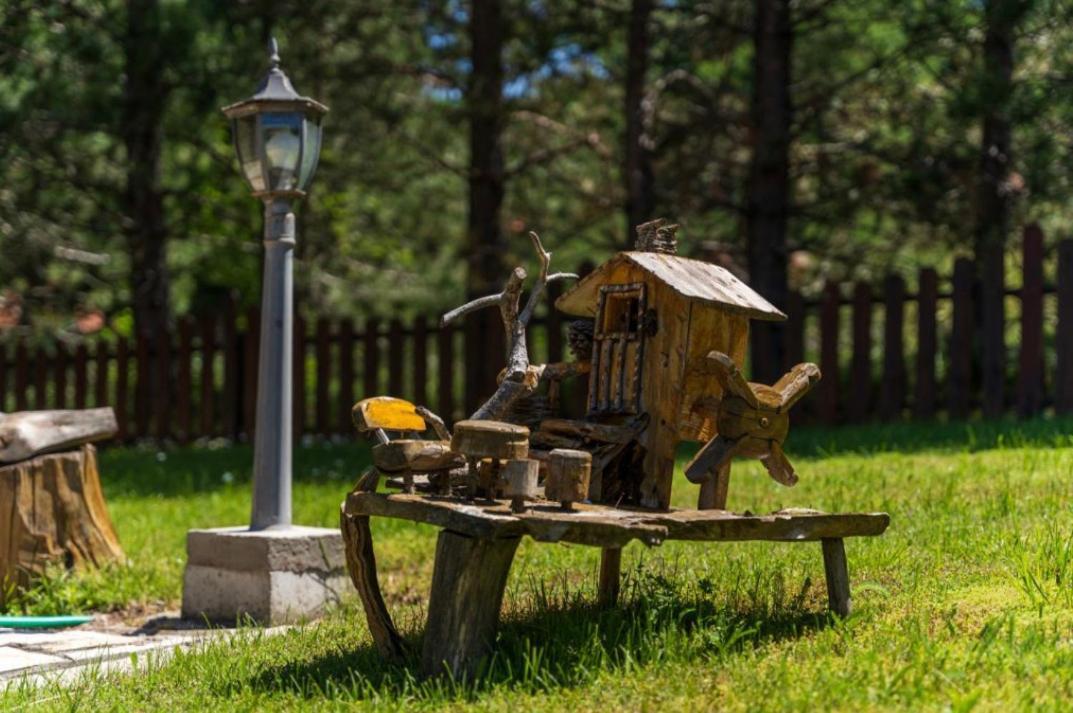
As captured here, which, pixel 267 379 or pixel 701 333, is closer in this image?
pixel 701 333

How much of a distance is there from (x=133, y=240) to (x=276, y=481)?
10.0 metres

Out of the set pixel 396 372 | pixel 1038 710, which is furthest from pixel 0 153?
pixel 1038 710

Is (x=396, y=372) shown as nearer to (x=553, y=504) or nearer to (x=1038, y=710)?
(x=553, y=504)

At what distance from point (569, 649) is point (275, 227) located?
11.2ft

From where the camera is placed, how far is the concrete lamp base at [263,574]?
6891mm

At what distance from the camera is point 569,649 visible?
462cm

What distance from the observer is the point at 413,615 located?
5781 millimetres

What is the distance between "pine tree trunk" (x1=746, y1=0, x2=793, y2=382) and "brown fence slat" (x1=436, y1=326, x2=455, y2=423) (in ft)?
9.57

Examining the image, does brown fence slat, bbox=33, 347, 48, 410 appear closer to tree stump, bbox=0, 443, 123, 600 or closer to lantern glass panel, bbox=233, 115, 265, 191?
tree stump, bbox=0, 443, 123, 600

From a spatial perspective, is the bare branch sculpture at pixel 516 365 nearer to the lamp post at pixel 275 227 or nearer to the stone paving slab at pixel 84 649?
the stone paving slab at pixel 84 649

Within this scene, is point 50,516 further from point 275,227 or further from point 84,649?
point 275,227

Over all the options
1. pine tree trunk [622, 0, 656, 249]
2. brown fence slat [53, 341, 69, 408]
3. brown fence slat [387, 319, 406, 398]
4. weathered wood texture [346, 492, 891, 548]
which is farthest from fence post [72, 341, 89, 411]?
weathered wood texture [346, 492, 891, 548]

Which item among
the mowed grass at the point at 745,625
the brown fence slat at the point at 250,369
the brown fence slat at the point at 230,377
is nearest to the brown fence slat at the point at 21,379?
the brown fence slat at the point at 230,377

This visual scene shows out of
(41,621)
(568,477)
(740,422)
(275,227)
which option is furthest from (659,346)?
(41,621)
